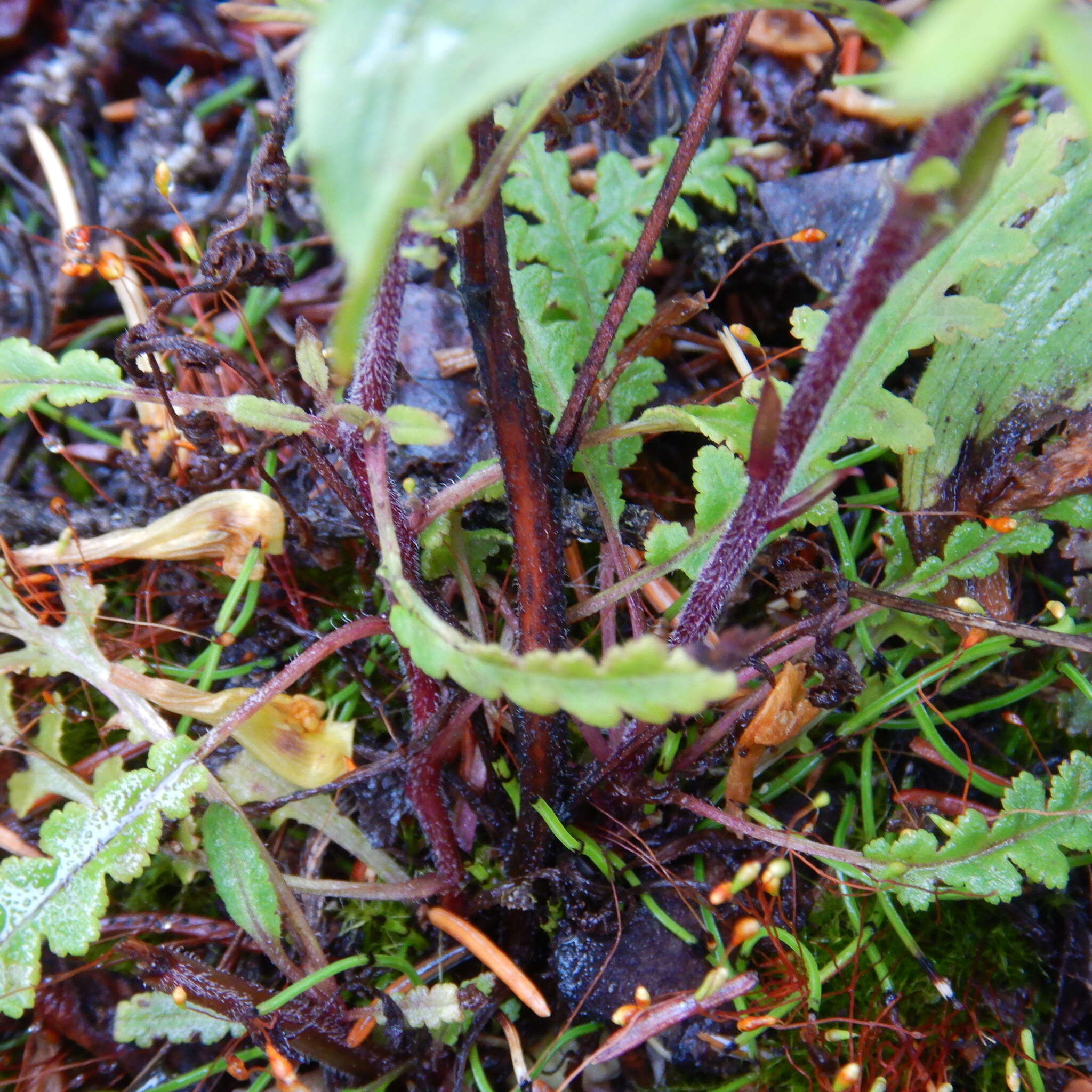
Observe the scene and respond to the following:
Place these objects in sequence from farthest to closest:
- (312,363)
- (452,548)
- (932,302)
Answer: (452,548) → (932,302) → (312,363)

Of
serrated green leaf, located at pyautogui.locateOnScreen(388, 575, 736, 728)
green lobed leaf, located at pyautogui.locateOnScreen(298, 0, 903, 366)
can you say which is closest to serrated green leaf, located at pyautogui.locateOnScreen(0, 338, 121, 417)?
serrated green leaf, located at pyautogui.locateOnScreen(388, 575, 736, 728)

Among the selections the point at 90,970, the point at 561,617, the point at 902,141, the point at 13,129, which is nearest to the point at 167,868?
the point at 90,970

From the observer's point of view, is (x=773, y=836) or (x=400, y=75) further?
(x=773, y=836)

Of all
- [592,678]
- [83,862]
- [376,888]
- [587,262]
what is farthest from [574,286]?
[83,862]

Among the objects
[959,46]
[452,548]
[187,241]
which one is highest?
[959,46]

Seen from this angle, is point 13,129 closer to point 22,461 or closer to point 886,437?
point 22,461

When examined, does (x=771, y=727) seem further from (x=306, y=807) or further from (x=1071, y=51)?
(x=1071, y=51)
